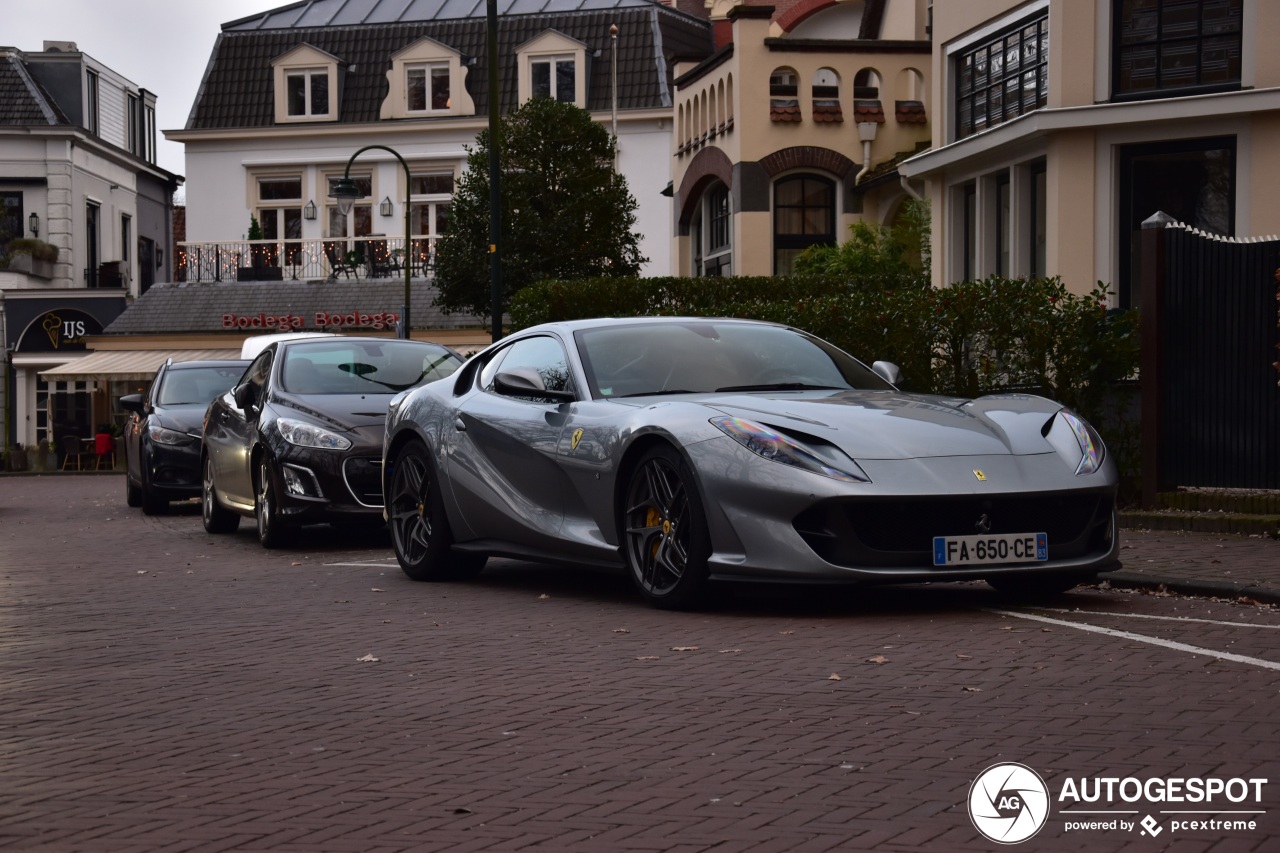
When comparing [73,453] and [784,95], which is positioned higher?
[784,95]

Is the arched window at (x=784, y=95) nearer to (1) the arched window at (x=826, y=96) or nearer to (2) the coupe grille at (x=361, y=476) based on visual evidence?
(1) the arched window at (x=826, y=96)

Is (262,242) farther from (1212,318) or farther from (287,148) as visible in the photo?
(1212,318)

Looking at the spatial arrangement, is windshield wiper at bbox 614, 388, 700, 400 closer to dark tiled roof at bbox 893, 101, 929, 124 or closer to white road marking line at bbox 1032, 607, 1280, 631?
white road marking line at bbox 1032, 607, 1280, 631

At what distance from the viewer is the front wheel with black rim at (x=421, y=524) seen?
1074cm

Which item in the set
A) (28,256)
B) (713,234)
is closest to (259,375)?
(713,234)

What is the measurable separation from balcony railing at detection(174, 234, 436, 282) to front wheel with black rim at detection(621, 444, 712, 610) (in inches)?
1683

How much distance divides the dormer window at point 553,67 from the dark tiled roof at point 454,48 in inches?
11.2

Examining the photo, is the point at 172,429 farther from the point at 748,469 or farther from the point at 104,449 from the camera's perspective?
→ the point at 104,449

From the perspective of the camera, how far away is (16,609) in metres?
10.2

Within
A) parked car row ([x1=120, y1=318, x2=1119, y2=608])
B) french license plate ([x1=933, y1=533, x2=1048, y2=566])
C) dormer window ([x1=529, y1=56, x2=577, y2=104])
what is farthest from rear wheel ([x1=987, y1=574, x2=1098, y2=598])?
dormer window ([x1=529, y1=56, x2=577, y2=104])

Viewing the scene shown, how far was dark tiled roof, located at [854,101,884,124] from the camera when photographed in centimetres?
3597

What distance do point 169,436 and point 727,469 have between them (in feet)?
42.0

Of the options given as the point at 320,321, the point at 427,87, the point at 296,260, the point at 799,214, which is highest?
the point at 427,87

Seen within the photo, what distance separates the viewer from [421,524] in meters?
11.0
